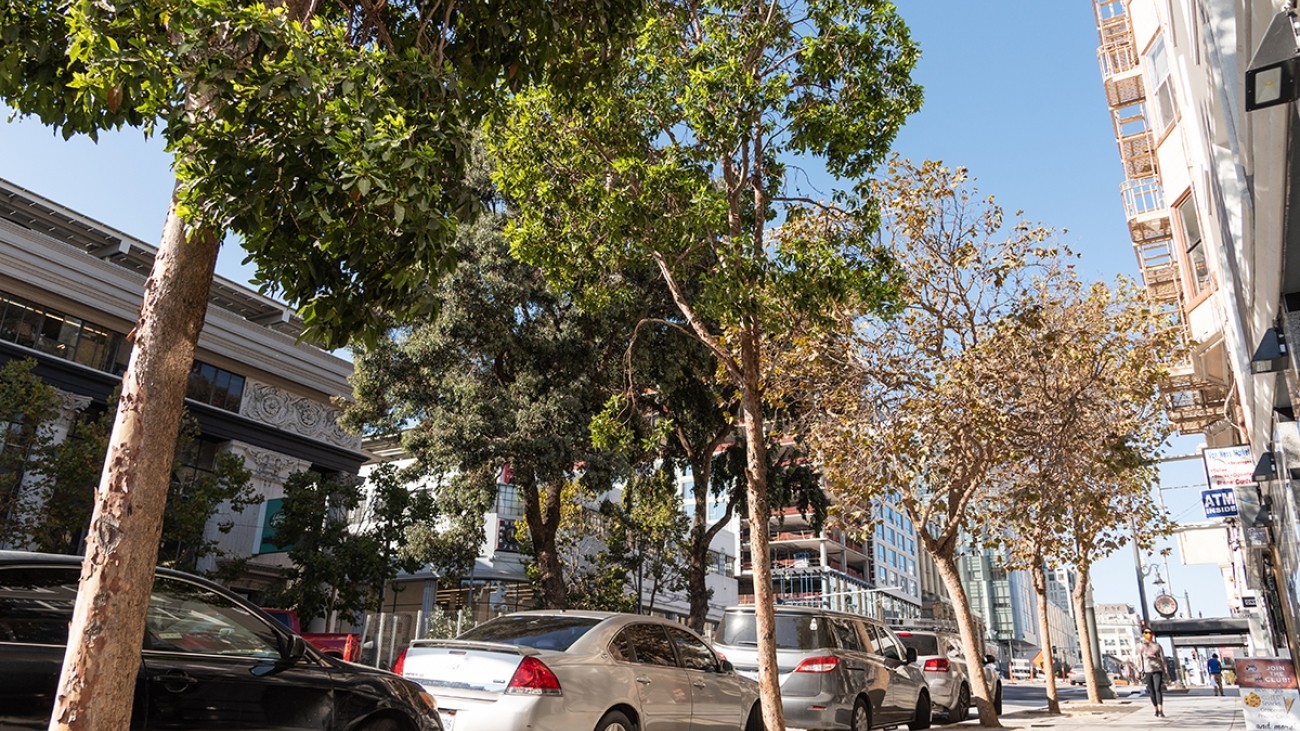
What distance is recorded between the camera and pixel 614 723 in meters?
7.41

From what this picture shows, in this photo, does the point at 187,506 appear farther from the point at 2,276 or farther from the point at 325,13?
the point at 325,13

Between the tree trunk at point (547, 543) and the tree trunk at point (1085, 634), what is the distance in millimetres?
13441

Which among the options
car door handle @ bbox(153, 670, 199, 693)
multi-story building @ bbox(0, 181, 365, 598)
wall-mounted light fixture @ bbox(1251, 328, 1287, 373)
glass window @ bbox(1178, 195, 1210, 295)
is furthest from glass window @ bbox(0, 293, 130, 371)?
glass window @ bbox(1178, 195, 1210, 295)

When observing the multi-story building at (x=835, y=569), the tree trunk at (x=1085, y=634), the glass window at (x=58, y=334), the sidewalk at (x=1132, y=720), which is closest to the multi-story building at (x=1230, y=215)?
the sidewalk at (x=1132, y=720)

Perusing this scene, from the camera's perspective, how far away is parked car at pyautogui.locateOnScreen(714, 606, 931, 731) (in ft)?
35.3

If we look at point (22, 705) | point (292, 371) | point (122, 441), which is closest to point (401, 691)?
point (22, 705)

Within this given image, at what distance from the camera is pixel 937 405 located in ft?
44.8

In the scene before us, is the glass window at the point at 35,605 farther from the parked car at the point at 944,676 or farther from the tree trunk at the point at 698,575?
the tree trunk at the point at 698,575

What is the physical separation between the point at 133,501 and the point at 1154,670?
846 inches

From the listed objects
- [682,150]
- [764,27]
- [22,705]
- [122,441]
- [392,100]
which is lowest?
[22,705]

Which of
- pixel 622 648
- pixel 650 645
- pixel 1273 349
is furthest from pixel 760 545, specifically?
pixel 1273 349

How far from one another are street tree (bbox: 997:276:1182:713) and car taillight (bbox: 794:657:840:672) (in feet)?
17.1

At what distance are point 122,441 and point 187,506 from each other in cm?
1749

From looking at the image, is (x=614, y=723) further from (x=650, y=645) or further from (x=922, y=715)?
(x=922, y=715)
